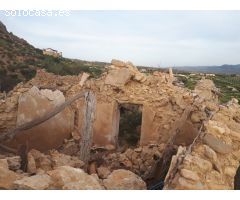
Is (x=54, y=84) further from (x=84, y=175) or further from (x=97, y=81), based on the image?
(x=84, y=175)

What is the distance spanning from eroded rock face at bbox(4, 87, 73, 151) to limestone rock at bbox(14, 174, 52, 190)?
17.0 ft

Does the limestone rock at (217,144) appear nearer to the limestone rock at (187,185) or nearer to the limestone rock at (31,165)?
the limestone rock at (187,185)

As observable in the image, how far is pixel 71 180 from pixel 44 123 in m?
5.35

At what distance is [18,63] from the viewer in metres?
33.2

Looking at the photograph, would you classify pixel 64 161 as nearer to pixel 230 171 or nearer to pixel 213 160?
pixel 213 160

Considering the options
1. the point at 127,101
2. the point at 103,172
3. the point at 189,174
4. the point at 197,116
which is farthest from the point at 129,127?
the point at 189,174

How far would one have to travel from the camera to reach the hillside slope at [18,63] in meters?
28.9

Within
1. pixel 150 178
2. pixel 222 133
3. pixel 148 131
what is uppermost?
pixel 222 133

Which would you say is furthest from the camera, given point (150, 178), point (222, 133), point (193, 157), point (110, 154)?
point (110, 154)

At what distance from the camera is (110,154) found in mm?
10062

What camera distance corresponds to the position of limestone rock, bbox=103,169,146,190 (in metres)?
5.92

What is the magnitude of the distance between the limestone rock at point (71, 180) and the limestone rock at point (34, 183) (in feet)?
0.40
